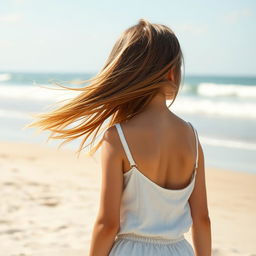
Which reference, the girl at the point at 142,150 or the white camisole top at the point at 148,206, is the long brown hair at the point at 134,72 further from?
the white camisole top at the point at 148,206

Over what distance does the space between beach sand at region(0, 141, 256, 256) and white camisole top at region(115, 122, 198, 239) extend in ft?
7.59

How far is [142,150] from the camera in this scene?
1.88m

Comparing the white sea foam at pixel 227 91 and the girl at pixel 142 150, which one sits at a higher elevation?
the girl at pixel 142 150

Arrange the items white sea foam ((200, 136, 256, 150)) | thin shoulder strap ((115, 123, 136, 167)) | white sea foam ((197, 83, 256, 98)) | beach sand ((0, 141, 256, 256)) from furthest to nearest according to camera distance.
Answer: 1. white sea foam ((197, 83, 256, 98))
2. white sea foam ((200, 136, 256, 150))
3. beach sand ((0, 141, 256, 256))
4. thin shoulder strap ((115, 123, 136, 167))

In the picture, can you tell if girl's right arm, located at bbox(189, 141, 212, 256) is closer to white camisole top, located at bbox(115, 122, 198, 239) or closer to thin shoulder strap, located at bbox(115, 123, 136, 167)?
white camisole top, located at bbox(115, 122, 198, 239)

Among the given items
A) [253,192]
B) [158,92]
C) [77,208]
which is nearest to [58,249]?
[77,208]

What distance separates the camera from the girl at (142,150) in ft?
6.17

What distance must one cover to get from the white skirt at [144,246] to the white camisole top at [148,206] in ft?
0.09

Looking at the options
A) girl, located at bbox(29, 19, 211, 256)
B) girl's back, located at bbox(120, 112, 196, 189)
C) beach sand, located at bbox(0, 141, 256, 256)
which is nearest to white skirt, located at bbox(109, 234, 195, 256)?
girl, located at bbox(29, 19, 211, 256)

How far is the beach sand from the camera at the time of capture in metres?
4.45

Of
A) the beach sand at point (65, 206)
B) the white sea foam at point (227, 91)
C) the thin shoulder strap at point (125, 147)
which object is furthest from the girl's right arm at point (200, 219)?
the white sea foam at point (227, 91)

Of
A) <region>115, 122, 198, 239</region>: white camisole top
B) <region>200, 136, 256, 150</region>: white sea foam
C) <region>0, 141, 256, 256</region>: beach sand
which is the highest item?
<region>115, 122, 198, 239</region>: white camisole top

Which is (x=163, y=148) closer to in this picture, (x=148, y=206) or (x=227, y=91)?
(x=148, y=206)

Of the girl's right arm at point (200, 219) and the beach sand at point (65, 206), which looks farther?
the beach sand at point (65, 206)
